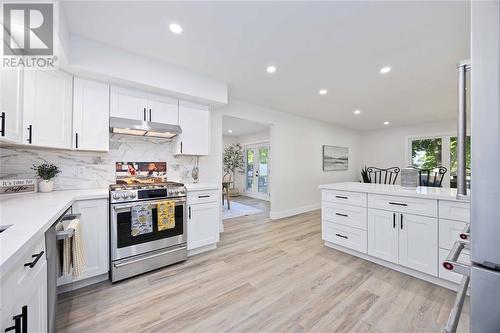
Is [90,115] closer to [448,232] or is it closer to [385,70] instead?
[385,70]

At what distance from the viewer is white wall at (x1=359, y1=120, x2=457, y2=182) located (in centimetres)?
568

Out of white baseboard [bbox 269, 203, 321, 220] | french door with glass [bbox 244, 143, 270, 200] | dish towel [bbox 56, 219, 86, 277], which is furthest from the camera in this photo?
french door with glass [bbox 244, 143, 270, 200]

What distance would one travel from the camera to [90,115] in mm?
2260

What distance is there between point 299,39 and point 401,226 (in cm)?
226

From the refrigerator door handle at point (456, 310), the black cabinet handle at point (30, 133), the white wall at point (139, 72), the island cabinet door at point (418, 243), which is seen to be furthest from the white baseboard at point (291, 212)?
the refrigerator door handle at point (456, 310)

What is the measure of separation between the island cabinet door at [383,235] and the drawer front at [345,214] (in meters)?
0.09

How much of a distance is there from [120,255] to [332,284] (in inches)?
85.7

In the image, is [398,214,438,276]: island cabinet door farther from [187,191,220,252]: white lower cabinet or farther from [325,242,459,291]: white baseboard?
[187,191,220,252]: white lower cabinet

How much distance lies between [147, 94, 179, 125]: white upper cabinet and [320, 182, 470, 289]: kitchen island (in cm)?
240

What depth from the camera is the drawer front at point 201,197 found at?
2.60 meters

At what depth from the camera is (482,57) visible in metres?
0.51

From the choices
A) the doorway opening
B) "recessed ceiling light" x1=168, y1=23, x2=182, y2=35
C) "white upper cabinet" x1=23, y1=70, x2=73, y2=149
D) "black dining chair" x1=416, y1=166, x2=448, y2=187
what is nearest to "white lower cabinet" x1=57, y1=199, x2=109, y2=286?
"white upper cabinet" x1=23, y1=70, x2=73, y2=149

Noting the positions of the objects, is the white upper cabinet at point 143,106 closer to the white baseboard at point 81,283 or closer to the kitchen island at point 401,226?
the white baseboard at point 81,283

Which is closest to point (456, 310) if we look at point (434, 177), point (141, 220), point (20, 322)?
point (20, 322)
